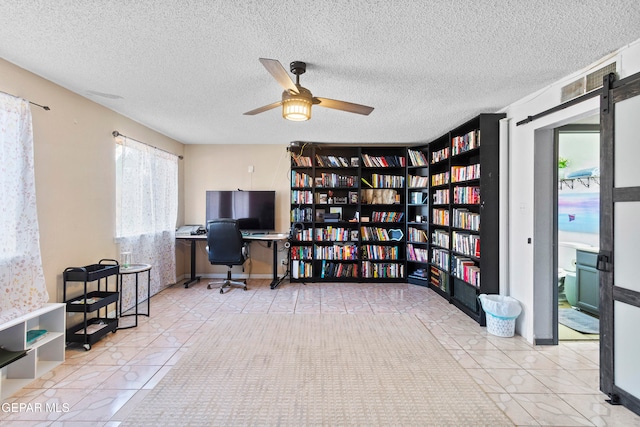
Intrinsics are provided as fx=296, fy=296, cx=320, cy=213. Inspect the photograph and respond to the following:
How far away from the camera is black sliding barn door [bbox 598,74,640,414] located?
183 cm

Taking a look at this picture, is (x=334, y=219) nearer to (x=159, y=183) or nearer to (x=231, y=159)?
(x=231, y=159)

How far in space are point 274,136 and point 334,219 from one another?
5.44ft

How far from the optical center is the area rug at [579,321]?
3.07 metres

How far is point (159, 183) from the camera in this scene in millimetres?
4270

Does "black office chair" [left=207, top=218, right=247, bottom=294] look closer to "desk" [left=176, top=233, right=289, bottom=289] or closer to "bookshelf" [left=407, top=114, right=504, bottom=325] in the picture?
"desk" [left=176, top=233, right=289, bottom=289]

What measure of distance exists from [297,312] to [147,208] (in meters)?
2.40

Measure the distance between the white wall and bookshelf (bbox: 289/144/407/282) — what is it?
7.07 ft

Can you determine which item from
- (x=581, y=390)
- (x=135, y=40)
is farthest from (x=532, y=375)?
(x=135, y=40)

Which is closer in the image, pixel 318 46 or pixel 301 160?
pixel 318 46

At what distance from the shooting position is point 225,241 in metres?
4.32

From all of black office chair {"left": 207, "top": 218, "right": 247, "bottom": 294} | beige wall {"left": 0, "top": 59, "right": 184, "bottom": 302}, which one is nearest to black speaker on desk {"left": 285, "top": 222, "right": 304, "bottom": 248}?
black office chair {"left": 207, "top": 218, "right": 247, "bottom": 294}

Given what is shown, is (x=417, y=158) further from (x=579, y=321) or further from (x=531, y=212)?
(x=579, y=321)

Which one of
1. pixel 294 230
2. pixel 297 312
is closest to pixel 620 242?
pixel 297 312

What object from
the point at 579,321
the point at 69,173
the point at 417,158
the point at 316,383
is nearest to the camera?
the point at 316,383
